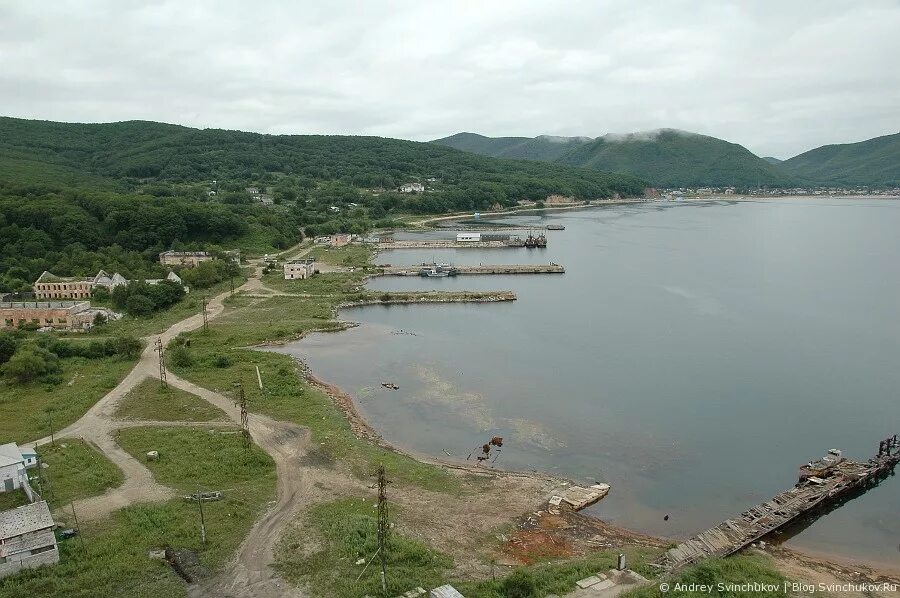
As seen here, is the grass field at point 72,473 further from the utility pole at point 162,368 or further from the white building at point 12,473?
the utility pole at point 162,368

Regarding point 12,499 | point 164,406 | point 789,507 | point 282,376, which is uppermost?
point 282,376

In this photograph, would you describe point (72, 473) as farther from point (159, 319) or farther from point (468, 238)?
point (468, 238)

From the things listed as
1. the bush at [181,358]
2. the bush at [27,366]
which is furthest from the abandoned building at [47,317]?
the bush at [181,358]

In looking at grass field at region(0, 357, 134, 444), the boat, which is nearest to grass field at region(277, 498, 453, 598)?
grass field at region(0, 357, 134, 444)

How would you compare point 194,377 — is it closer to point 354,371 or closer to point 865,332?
point 354,371

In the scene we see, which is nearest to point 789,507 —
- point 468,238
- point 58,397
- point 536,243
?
point 58,397

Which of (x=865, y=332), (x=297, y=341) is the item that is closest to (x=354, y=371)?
(x=297, y=341)

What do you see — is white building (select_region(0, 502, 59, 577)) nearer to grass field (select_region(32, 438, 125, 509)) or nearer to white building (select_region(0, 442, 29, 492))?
grass field (select_region(32, 438, 125, 509))
